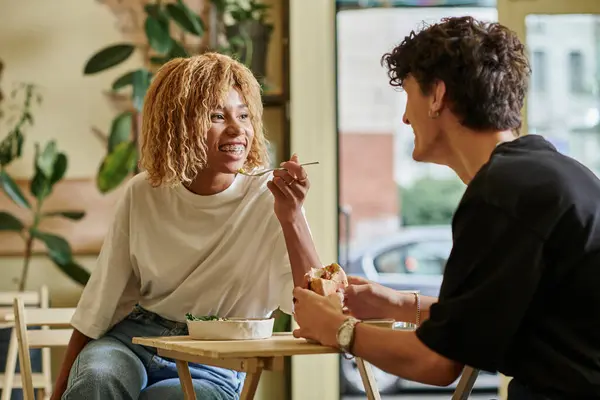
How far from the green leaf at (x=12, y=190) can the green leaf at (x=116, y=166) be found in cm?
37

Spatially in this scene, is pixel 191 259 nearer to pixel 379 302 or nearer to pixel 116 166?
pixel 379 302

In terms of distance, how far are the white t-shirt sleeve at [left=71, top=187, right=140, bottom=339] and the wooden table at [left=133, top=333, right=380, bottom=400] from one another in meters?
0.37

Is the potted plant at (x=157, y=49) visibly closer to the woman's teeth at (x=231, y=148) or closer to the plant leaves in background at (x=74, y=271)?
the plant leaves in background at (x=74, y=271)

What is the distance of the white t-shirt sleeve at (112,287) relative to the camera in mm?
2564

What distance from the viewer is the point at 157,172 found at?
104 inches

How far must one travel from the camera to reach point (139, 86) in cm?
470

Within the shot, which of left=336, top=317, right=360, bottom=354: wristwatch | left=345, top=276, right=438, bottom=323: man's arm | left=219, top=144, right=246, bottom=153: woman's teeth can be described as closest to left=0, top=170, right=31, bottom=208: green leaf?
left=219, top=144, right=246, bottom=153: woman's teeth

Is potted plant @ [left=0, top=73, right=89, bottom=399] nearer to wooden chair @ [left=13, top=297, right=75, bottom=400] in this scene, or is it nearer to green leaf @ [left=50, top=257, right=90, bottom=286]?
green leaf @ [left=50, top=257, right=90, bottom=286]

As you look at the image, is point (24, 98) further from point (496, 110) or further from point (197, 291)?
point (496, 110)

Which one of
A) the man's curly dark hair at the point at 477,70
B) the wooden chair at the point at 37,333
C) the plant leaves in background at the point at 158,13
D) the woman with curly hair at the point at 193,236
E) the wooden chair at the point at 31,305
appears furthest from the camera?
the plant leaves in background at the point at 158,13

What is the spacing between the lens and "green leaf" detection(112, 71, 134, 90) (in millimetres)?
4750

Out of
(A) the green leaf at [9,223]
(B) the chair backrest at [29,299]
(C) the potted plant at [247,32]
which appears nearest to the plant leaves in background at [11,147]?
(A) the green leaf at [9,223]

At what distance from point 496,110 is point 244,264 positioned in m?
0.94

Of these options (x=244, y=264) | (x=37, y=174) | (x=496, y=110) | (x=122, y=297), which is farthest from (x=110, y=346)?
(x=37, y=174)
